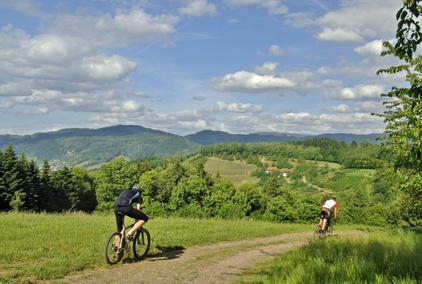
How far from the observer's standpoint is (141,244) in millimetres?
11969

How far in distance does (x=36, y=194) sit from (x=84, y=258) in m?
50.3

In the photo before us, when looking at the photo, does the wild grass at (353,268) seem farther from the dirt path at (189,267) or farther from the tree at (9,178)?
the tree at (9,178)

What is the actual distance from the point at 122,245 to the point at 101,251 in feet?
3.29

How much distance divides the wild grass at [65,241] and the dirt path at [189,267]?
591 millimetres

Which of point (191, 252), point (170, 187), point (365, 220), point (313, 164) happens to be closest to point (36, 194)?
point (170, 187)

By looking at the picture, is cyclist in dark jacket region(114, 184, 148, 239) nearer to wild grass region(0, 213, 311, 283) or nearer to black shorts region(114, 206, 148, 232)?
black shorts region(114, 206, 148, 232)

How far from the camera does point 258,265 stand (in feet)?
40.7

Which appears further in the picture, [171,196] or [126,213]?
[171,196]

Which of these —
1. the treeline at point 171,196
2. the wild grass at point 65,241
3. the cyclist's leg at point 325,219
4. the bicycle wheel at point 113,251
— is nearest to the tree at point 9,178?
the treeline at point 171,196

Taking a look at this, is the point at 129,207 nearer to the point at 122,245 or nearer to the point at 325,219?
the point at 122,245

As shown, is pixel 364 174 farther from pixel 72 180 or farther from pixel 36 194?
pixel 36 194

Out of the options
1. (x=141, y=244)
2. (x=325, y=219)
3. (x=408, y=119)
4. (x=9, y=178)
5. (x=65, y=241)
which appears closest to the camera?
(x=408, y=119)

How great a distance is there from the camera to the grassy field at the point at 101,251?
331 inches

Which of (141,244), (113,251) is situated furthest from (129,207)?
(141,244)
